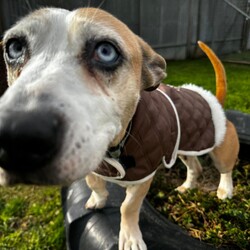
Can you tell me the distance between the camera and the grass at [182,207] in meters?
1.79

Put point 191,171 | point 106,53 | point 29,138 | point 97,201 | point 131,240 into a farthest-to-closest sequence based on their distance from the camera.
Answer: point 191,171 < point 97,201 < point 131,240 < point 106,53 < point 29,138

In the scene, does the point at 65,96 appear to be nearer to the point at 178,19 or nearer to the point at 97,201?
the point at 97,201

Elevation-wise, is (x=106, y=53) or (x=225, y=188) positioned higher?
(x=106, y=53)

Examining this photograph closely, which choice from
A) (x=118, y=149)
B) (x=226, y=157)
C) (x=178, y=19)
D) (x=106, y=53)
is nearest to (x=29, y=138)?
(x=106, y=53)

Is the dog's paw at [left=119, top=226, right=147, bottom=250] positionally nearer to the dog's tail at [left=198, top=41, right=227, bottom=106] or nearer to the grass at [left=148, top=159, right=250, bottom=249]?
the grass at [left=148, top=159, right=250, bottom=249]

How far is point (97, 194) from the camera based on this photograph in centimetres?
179

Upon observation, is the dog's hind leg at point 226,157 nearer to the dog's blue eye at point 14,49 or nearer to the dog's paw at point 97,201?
the dog's paw at point 97,201

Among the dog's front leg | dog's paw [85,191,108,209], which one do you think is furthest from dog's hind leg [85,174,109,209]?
the dog's front leg

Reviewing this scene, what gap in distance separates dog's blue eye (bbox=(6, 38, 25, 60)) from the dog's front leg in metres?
0.79

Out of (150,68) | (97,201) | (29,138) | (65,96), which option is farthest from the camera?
(97,201)

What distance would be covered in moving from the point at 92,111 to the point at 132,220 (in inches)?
32.5

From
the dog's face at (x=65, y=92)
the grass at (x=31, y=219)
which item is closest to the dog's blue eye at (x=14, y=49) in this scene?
the dog's face at (x=65, y=92)

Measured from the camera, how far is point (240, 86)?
6.72 feet

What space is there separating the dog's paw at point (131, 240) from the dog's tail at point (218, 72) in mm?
978
